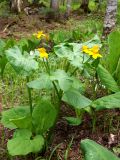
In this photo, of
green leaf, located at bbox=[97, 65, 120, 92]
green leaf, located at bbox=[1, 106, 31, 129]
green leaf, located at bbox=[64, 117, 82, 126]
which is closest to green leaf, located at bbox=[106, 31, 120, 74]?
green leaf, located at bbox=[97, 65, 120, 92]

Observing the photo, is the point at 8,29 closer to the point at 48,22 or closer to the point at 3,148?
the point at 48,22

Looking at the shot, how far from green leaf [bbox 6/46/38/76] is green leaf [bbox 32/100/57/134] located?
351 millimetres

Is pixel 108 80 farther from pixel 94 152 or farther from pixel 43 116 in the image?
pixel 94 152

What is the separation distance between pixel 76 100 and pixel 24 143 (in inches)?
19.3

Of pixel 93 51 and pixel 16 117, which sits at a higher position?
pixel 93 51

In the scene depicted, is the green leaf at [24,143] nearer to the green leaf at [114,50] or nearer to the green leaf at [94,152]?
the green leaf at [94,152]

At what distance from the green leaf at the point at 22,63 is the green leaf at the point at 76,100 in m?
0.35

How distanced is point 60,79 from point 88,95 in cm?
123

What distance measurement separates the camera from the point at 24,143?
2.82 meters

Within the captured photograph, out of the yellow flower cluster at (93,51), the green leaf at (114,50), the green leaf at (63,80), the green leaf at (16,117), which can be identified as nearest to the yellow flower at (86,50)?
the yellow flower cluster at (93,51)

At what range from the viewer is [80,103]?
2.83 m

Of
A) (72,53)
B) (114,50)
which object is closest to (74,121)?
(72,53)

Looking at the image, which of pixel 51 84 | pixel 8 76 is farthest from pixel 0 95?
pixel 51 84

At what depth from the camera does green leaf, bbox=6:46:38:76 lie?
8.85 ft
